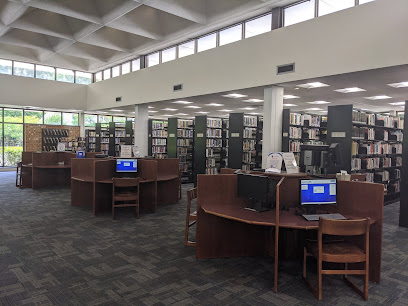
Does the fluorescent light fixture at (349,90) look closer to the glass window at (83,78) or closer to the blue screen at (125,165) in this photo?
the blue screen at (125,165)

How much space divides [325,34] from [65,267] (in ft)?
19.7

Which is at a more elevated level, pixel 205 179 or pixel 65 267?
pixel 205 179

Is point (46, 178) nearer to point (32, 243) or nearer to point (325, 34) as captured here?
point (32, 243)

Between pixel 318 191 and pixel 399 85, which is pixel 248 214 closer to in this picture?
pixel 318 191

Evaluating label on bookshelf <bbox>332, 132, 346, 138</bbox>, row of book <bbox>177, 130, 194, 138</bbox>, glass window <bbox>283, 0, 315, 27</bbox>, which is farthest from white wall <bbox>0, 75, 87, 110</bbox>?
label on bookshelf <bbox>332, 132, 346, 138</bbox>

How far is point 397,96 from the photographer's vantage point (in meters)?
8.75

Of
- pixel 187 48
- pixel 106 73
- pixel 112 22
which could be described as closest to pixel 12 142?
pixel 106 73

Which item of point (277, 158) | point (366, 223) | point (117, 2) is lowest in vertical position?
point (366, 223)

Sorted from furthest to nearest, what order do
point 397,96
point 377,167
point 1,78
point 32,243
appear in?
point 1,78 < point 397,96 < point 377,167 < point 32,243

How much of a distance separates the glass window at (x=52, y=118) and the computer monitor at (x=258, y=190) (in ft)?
46.9

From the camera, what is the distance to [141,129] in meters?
11.6

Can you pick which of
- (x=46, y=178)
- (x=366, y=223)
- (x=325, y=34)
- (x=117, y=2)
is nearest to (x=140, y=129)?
(x=46, y=178)

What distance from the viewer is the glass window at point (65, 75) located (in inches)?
583

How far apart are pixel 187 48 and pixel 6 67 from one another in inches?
336
